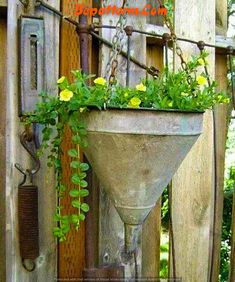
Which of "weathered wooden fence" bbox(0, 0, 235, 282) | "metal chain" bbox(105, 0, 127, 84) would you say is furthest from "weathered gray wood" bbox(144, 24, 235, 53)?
"metal chain" bbox(105, 0, 127, 84)

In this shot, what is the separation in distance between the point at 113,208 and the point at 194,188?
31 centimetres

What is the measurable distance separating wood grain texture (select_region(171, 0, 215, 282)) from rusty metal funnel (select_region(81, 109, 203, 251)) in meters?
0.40


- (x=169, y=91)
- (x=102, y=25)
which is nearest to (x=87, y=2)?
(x=102, y=25)

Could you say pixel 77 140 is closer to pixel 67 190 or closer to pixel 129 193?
pixel 129 193

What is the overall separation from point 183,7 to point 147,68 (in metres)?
0.26

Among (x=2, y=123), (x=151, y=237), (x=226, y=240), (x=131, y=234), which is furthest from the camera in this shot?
(x=226, y=240)

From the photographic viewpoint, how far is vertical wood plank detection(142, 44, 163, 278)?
1.43 m

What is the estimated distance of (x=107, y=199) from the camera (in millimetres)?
1311

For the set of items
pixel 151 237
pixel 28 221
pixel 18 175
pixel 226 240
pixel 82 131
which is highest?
pixel 82 131

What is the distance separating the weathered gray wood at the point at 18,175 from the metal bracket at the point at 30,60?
0.10 feet

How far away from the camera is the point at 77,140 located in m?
0.98

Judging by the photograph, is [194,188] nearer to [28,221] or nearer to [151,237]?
[151,237]

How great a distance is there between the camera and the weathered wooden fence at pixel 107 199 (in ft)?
3.98

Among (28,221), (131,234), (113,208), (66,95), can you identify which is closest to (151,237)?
(113,208)
